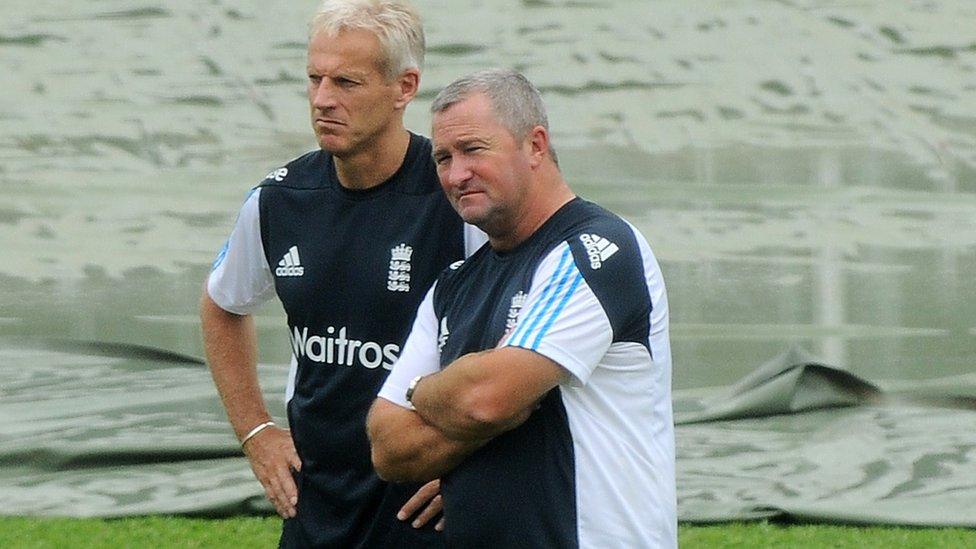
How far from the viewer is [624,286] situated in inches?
79.7

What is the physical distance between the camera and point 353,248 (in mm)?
2490

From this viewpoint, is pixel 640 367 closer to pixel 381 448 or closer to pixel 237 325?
pixel 381 448

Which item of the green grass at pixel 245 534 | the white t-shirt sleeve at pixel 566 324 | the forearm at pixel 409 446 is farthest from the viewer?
the green grass at pixel 245 534

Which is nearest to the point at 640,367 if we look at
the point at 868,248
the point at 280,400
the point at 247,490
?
the point at 247,490

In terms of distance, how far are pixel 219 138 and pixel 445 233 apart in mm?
2979

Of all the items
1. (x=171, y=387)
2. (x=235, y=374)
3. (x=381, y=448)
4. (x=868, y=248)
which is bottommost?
(x=171, y=387)

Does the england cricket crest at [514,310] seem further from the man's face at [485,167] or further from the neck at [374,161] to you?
the neck at [374,161]

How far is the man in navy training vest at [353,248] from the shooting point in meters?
2.43

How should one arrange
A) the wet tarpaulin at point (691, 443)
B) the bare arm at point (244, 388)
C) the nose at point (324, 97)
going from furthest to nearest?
the wet tarpaulin at point (691, 443), the bare arm at point (244, 388), the nose at point (324, 97)

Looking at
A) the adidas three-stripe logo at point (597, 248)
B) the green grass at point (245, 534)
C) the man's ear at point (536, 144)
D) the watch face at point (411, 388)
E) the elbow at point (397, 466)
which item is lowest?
the green grass at point (245, 534)

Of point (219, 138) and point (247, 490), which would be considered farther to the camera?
point (219, 138)

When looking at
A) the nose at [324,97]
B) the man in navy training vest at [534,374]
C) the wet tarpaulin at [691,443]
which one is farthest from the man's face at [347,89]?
the wet tarpaulin at [691,443]

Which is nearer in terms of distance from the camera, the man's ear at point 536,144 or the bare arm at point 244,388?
the man's ear at point 536,144

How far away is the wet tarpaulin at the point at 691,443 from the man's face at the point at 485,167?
2.19 metres
